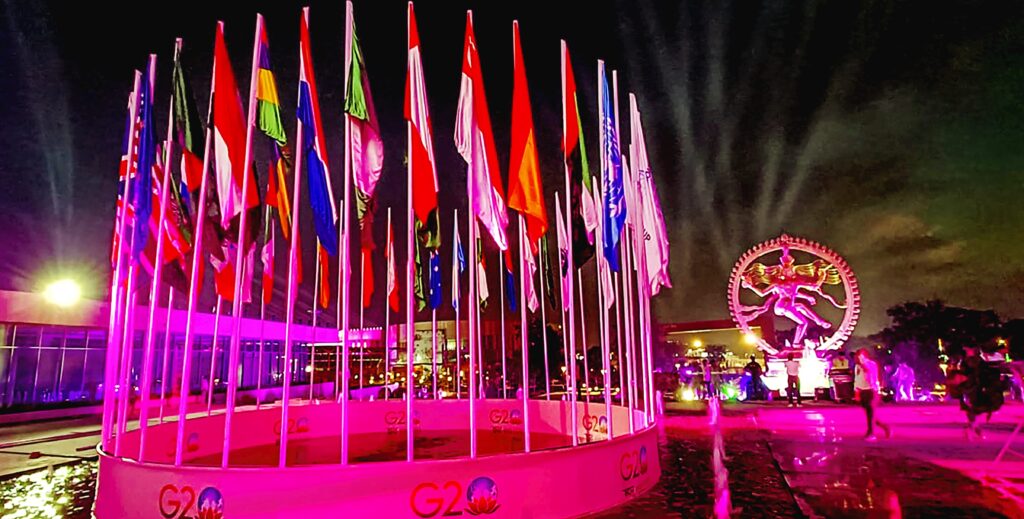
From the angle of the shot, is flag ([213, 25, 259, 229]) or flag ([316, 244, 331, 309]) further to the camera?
flag ([316, 244, 331, 309])

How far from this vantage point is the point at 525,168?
9.49 m

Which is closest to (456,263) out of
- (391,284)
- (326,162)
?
(391,284)

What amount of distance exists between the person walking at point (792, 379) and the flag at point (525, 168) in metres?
18.9

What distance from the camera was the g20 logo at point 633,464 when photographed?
8.74 meters

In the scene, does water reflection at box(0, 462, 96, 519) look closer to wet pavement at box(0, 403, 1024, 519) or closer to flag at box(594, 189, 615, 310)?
wet pavement at box(0, 403, 1024, 519)

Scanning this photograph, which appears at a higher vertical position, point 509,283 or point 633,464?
point 509,283

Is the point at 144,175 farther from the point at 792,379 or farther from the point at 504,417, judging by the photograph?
the point at 792,379

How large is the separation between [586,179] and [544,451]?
212 inches

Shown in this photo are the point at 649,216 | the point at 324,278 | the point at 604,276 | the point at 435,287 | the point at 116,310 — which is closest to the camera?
the point at 116,310

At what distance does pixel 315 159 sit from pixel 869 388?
14035 millimetres

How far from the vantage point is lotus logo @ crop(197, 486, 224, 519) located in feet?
23.4

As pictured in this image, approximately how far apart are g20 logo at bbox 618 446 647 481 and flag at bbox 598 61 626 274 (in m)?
3.47

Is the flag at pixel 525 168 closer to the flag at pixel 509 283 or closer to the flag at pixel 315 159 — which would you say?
the flag at pixel 315 159

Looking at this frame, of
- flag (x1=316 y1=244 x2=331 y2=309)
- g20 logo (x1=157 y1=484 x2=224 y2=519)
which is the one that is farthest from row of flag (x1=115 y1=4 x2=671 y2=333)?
flag (x1=316 y1=244 x2=331 y2=309)
